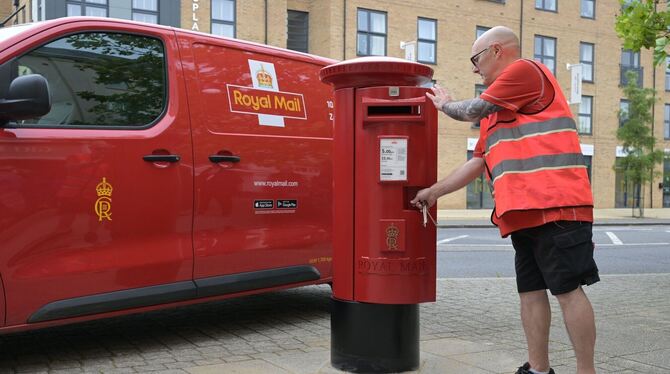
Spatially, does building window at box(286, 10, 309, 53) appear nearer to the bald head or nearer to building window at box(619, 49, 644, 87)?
building window at box(619, 49, 644, 87)

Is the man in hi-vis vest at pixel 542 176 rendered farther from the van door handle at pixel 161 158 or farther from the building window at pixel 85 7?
the building window at pixel 85 7

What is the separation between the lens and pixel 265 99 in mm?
5145

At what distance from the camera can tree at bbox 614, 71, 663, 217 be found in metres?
27.8

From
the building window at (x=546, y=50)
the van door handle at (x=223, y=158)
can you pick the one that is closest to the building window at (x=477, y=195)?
the building window at (x=546, y=50)

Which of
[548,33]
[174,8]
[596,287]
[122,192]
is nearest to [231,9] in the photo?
[174,8]

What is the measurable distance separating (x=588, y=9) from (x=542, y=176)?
1357 inches

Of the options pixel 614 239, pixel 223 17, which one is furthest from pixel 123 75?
pixel 223 17

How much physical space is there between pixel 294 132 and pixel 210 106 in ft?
2.56

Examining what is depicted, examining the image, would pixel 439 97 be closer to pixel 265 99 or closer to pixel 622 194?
pixel 265 99

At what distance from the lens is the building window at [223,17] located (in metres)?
25.0

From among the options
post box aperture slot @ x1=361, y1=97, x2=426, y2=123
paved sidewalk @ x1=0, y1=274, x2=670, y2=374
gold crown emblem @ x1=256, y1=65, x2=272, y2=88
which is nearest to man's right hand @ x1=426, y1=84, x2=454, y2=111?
post box aperture slot @ x1=361, y1=97, x2=426, y2=123

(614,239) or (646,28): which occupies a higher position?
(646,28)

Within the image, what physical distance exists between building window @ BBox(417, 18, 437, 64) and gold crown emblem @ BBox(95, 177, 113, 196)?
2631 centimetres

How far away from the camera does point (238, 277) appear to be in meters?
4.82
